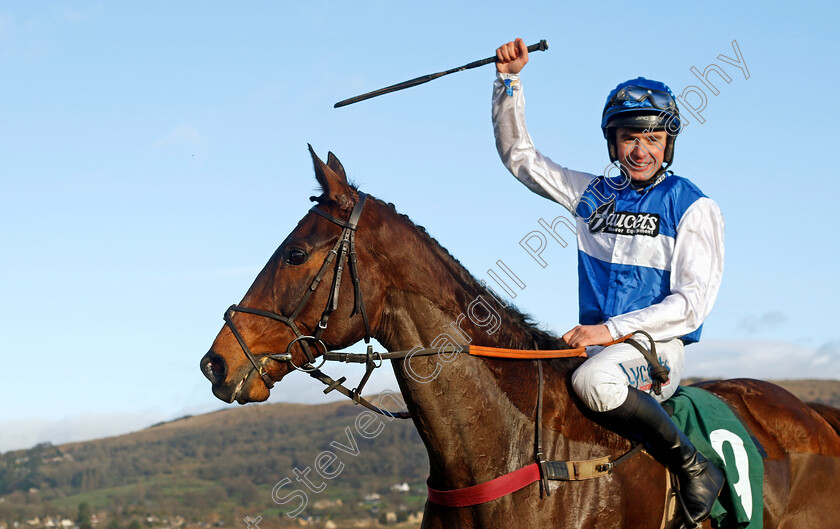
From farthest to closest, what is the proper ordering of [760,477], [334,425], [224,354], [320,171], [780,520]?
[334,425]
[780,520]
[760,477]
[320,171]
[224,354]

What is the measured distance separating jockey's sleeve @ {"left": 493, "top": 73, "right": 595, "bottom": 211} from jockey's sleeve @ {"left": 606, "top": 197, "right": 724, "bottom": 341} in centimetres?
86

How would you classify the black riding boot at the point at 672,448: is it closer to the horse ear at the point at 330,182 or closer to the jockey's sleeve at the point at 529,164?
the jockey's sleeve at the point at 529,164

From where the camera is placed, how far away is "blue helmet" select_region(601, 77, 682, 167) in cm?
479

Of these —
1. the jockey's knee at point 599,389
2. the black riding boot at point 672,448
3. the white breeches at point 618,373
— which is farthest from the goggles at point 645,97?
the black riding boot at point 672,448

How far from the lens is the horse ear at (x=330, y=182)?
4.12 metres

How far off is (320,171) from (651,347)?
2.08 m

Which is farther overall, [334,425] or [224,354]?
[334,425]

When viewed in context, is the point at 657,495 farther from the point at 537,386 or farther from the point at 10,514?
the point at 10,514

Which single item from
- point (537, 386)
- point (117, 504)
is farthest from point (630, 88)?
point (117, 504)

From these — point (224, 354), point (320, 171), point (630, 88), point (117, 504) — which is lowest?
point (117, 504)

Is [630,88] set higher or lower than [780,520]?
higher

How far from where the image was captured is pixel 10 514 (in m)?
34.5

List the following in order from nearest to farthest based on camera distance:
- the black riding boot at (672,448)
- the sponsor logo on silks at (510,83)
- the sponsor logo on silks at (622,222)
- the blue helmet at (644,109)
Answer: the black riding boot at (672,448), the sponsor logo on silks at (622,222), the blue helmet at (644,109), the sponsor logo on silks at (510,83)

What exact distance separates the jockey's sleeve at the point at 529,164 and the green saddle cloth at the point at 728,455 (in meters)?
1.49
